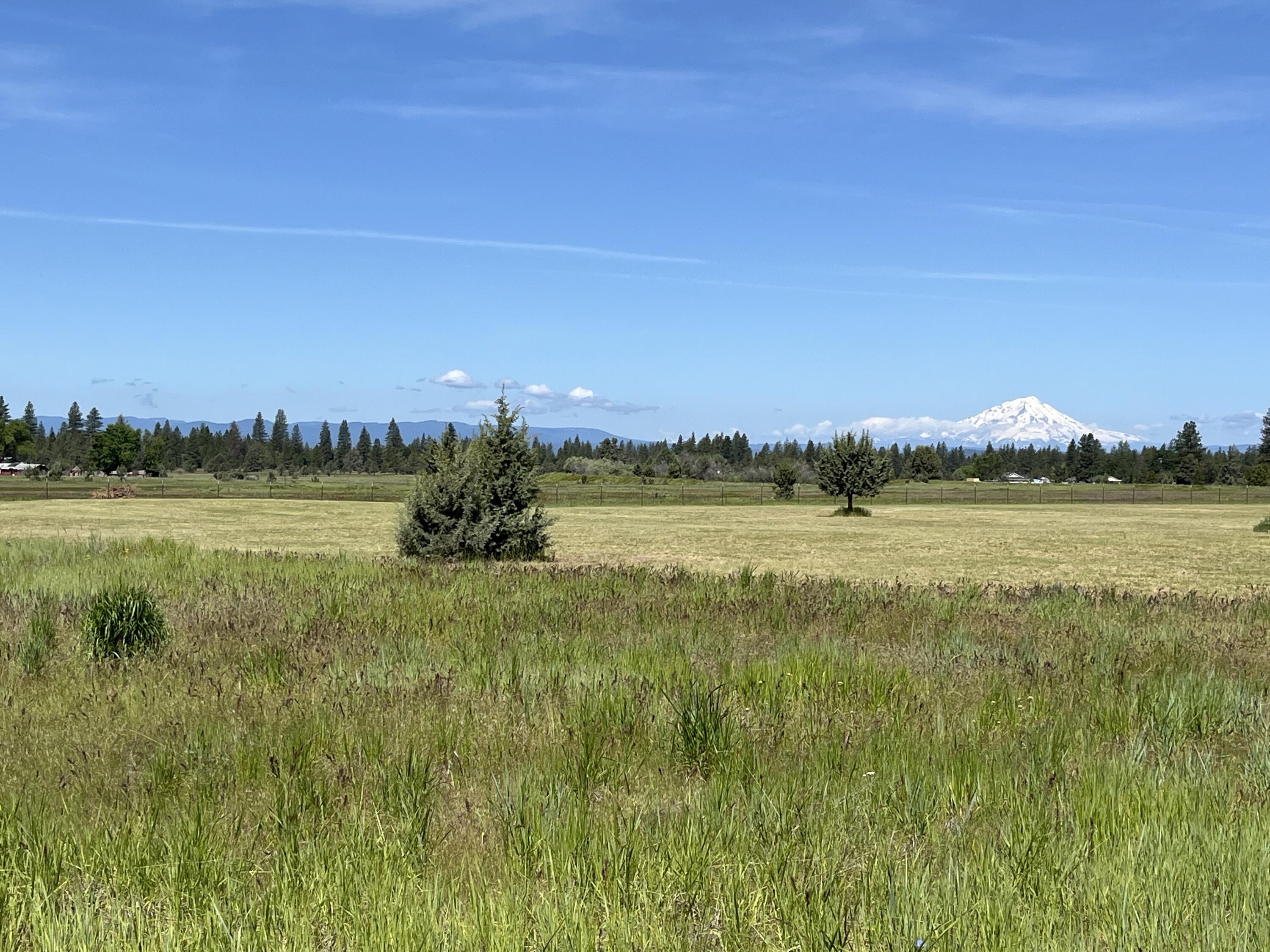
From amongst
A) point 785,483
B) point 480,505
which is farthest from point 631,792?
point 785,483

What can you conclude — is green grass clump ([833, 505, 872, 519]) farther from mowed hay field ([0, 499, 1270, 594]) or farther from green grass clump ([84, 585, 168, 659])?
green grass clump ([84, 585, 168, 659])

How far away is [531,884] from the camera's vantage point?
379cm

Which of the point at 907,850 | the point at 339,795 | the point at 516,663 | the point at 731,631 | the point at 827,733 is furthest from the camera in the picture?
the point at 731,631

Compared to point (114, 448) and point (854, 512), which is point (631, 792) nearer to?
point (854, 512)

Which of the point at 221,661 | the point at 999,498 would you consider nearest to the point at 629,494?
the point at 999,498

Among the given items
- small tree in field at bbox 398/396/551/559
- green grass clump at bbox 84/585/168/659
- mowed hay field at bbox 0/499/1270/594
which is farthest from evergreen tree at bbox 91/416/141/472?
green grass clump at bbox 84/585/168/659

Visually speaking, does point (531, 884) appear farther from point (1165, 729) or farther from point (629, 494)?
point (629, 494)

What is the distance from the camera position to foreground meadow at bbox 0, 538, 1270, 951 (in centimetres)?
347

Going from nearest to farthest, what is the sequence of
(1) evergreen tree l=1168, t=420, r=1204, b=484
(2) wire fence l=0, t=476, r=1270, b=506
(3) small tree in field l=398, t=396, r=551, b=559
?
(3) small tree in field l=398, t=396, r=551, b=559 → (2) wire fence l=0, t=476, r=1270, b=506 → (1) evergreen tree l=1168, t=420, r=1204, b=484

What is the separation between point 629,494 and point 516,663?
97.6m

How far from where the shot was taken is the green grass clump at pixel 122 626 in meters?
8.45

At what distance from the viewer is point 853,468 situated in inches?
2734

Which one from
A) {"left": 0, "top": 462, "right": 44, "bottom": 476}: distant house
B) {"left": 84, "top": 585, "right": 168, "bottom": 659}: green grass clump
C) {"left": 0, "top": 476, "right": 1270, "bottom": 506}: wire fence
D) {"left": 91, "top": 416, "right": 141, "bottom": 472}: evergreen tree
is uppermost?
{"left": 91, "top": 416, "right": 141, "bottom": 472}: evergreen tree

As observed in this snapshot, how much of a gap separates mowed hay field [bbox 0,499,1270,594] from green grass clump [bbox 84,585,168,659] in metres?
14.2
